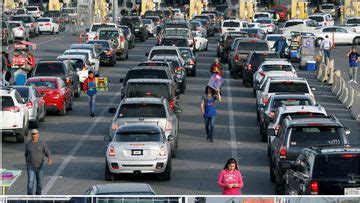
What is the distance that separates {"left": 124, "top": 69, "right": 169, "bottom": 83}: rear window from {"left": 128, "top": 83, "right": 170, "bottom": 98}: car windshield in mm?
3941

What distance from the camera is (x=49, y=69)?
140ft

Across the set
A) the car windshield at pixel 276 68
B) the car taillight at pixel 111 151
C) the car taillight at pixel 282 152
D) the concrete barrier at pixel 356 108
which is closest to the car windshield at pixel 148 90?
the concrete barrier at pixel 356 108

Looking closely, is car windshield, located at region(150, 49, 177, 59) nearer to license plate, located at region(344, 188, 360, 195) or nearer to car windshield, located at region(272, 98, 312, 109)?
car windshield, located at region(272, 98, 312, 109)

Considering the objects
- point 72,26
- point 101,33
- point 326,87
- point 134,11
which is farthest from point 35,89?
point 134,11

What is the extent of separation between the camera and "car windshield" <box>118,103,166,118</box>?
1174 inches

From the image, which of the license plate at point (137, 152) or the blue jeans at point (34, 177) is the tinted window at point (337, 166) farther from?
the license plate at point (137, 152)

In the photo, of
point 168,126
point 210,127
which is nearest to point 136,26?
point 210,127

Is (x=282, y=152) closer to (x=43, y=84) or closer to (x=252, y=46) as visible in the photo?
(x=43, y=84)

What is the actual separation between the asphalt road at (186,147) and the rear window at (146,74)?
1438mm

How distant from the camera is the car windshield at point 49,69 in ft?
139

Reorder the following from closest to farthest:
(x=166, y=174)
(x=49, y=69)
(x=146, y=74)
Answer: (x=166, y=174)
(x=146, y=74)
(x=49, y=69)

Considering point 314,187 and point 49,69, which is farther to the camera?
point 49,69

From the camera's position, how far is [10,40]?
7431cm

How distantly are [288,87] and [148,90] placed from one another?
4.18 m
